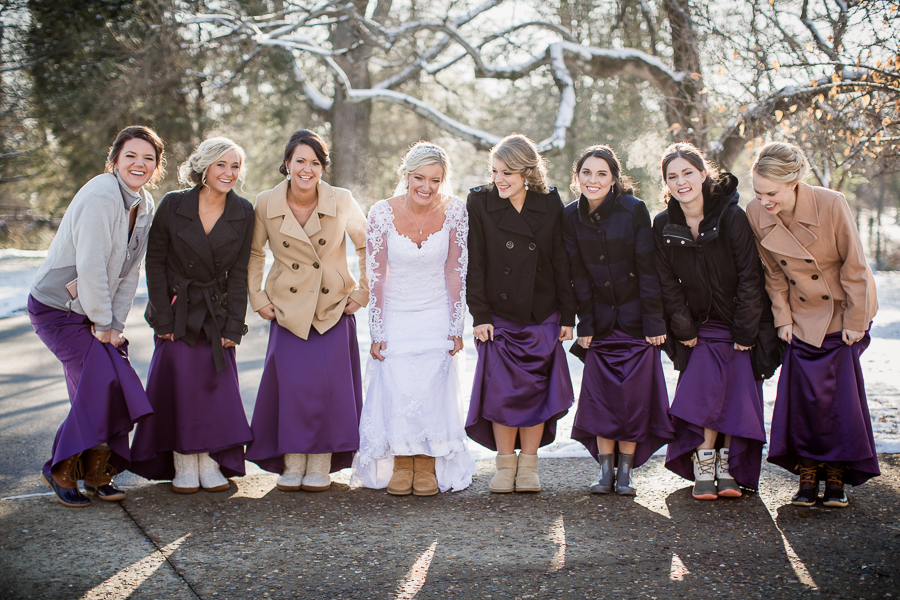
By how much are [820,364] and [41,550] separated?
3940 millimetres

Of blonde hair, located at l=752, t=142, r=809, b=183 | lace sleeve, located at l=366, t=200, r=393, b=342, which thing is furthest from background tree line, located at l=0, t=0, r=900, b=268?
lace sleeve, located at l=366, t=200, r=393, b=342

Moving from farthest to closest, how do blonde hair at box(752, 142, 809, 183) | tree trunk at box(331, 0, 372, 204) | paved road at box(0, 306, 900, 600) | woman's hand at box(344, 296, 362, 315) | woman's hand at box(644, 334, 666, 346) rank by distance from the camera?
tree trunk at box(331, 0, 372, 204) < woman's hand at box(344, 296, 362, 315) < woman's hand at box(644, 334, 666, 346) < blonde hair at box(752, 142, 809, 183) < paved road at box(0, 306, 900, 600)

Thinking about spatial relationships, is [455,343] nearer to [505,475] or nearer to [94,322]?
[505,475]

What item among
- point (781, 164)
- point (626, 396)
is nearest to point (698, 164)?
point (781, 164)

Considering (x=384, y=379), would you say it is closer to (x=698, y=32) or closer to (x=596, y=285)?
(x=596, y=285)

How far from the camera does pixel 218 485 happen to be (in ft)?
13.3

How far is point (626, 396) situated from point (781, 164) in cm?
146

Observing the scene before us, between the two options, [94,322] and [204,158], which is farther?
[204,158]

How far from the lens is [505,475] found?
13.5 ft

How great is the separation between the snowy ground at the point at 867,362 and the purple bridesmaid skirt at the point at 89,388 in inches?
91.0

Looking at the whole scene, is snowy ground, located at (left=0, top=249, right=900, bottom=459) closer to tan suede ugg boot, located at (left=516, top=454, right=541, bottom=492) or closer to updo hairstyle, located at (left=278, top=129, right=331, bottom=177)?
tan suede ugg boot, located at (left=516, top=454, right=541, bottom=492)

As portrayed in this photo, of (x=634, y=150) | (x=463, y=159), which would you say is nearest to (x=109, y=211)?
(x=634, y=150)

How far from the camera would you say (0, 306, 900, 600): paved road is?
2914 millimetres

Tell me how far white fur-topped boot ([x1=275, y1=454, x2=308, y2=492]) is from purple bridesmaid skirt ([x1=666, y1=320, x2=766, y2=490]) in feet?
6.97
